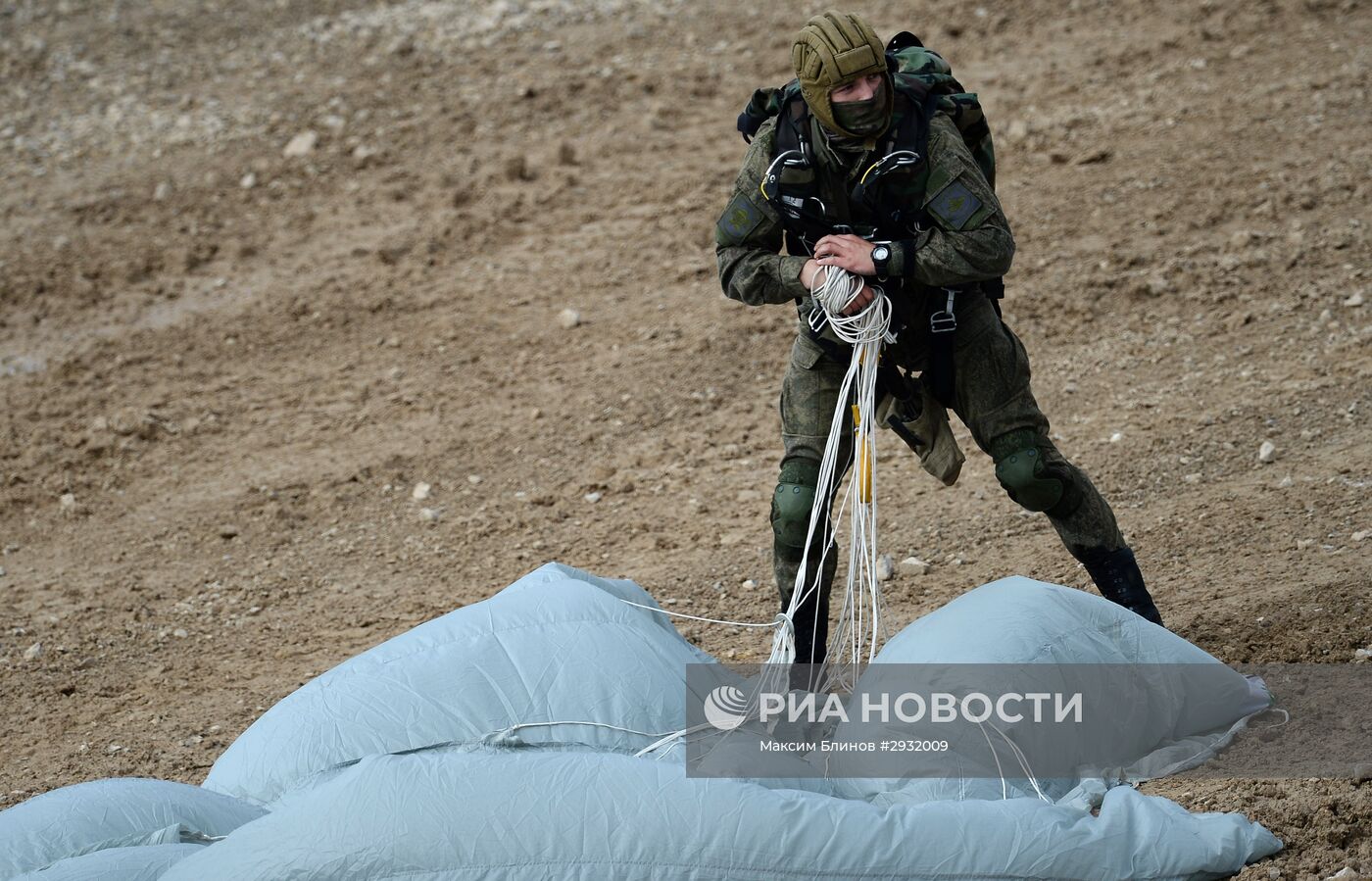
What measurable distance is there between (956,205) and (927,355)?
1.39 ft

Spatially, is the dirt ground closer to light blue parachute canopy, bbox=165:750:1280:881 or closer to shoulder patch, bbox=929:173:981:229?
light blue parachute canopy, bbox=165:750:1280:881

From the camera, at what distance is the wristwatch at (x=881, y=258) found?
3.24 meters

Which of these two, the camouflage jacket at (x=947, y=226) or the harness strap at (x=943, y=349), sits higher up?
the camouflage jacket at (x=947, y=226)

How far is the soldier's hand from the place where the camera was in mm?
3264

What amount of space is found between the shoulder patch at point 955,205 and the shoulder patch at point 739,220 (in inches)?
17.1

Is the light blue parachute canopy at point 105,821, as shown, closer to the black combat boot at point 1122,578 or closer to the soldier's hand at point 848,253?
the soldier's hand at point 848,253

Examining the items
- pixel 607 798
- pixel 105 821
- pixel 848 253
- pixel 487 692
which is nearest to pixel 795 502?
pixel 848 253

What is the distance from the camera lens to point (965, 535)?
15.2 feet

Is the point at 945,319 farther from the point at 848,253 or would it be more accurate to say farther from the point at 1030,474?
the point at 1030,474

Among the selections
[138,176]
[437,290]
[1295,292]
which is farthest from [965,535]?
[138,176]

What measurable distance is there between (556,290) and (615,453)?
146 cm

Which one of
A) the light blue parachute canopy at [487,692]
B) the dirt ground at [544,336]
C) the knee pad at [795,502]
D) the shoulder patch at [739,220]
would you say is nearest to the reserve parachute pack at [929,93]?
the shoulder patch at [739,220]

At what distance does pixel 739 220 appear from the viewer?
11.3ft

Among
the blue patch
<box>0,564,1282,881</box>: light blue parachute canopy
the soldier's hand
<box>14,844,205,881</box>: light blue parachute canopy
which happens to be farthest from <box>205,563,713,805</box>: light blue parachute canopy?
the blue patch
